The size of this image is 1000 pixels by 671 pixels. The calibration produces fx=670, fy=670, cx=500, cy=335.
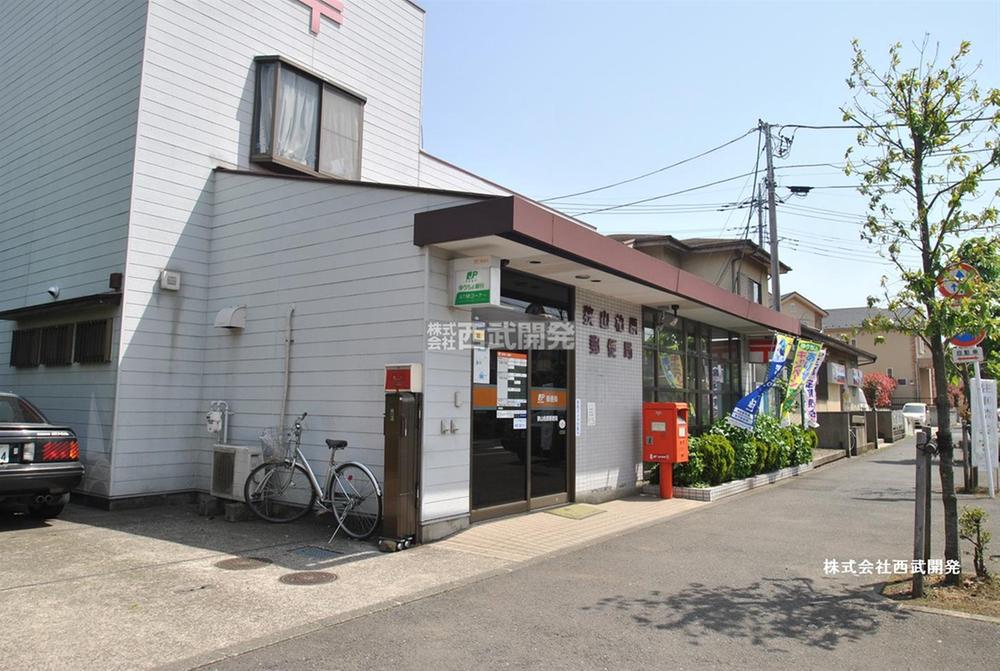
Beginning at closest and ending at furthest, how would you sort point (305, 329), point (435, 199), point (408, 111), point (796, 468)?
point (435, 199) → point (305, 329) → point (408, 111) → point (796, 468)

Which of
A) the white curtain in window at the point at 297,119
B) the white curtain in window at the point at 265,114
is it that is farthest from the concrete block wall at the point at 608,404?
the white curtain in window at the point at 265,114

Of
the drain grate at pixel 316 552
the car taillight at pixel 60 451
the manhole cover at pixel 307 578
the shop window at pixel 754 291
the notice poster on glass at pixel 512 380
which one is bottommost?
the manhole cover at pixel 307 578

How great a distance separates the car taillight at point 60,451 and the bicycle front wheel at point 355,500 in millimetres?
3045

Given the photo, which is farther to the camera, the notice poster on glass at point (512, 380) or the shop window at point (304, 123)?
the shop window at point (304, 123)

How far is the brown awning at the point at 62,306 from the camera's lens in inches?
345

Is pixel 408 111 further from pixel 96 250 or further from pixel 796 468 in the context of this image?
pixel 796 468

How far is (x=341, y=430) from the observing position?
786 cm

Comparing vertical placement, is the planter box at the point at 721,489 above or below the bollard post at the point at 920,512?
below

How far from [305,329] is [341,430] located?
1.42 metres

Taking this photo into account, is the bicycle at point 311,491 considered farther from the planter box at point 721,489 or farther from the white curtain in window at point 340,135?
the planter box at point 721,489

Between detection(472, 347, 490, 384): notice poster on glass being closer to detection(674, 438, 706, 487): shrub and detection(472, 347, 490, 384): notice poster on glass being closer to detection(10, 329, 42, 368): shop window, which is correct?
detection(674, 438, 706, 487): shrub

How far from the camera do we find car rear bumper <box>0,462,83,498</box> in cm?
698

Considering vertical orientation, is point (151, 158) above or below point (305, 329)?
above

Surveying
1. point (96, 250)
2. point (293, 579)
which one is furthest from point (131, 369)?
point (293, 579)
